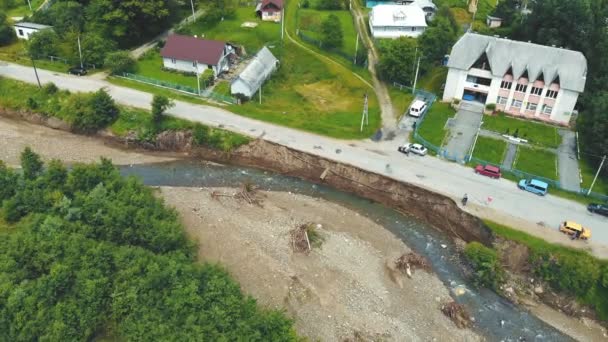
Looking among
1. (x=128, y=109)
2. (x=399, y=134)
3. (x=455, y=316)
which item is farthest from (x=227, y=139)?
(x=455, y=316)

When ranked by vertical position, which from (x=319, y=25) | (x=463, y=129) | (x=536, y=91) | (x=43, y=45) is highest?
(x=319, y=25)

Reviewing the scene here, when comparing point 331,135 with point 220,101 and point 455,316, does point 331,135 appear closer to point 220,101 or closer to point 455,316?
point 220,101

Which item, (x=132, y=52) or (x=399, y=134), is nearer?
(x=399, y=134)

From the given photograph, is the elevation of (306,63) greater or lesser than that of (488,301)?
greater

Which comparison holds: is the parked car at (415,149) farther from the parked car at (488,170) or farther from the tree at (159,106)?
the tree at (159,106)

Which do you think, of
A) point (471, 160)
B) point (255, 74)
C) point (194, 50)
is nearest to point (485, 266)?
point (471, 160)

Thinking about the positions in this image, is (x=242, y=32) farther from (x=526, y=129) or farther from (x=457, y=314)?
(x=457, y=314)

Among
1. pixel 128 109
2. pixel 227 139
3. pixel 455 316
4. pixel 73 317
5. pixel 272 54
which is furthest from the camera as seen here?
pixel 272 54

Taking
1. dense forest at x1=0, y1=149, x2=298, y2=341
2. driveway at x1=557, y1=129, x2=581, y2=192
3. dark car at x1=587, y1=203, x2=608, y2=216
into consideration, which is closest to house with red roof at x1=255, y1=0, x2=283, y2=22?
driveway at x1=557, y1=129, x2=581, y2=192
